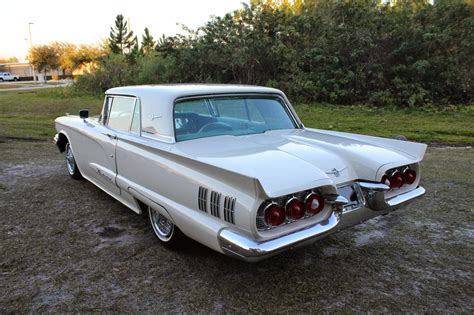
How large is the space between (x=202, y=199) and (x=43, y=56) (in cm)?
4968

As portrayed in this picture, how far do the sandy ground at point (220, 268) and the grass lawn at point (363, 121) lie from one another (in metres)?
5.68

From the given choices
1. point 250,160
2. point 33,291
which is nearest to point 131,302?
point 33,291

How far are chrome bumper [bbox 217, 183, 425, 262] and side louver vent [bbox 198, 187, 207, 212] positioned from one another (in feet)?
0.79

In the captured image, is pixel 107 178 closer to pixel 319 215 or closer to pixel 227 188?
pixel 227 188

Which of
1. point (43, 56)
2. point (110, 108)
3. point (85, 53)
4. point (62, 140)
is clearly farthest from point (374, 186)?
point (43, 56)

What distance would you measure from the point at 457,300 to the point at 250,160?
67.8 inches

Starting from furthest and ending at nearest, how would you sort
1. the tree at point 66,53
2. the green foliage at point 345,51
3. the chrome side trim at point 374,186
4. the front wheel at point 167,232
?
the tree at point 66,53 < the green foliage at point 345,51 < the front wheel at point 167,232 < the chrome side trim at point 374,186

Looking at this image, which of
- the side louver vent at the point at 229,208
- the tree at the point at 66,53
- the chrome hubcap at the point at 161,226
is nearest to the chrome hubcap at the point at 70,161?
the chrome hubcap at the point at 161,226

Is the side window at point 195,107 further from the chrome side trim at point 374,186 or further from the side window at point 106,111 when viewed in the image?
the chrome side trim at point 374,186

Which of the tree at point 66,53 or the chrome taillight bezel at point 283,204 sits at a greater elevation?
the tree at point 66,53

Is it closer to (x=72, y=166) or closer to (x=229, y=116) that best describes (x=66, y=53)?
(x=72, y=166)

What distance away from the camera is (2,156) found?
24.2 ft

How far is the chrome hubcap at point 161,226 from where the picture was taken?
11.5ft

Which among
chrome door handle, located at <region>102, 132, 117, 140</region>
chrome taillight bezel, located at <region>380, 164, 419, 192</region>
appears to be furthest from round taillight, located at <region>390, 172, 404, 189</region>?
chrome door handle, located at <region>102, 132, 117, 140</region>
